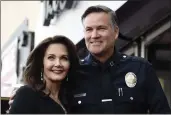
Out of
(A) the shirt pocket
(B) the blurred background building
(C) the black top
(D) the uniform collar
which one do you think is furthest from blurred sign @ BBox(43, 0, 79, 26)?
(C) the black top

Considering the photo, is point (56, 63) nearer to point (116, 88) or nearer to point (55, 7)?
point (116, 88)

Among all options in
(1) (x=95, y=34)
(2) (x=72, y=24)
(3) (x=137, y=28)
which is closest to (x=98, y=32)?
(1) (x=95, y=34)

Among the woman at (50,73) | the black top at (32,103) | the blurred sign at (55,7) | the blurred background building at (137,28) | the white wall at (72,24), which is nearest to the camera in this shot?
the black top at (32,103)

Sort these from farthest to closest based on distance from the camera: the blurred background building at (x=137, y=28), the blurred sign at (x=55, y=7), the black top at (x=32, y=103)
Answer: the blurred sign at (x=55, y=7) < the blurred background building at (x=137, y=28) < the black top at (x=32, y=103)

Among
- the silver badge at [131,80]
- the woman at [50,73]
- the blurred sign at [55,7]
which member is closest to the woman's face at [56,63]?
the woman at [50,73]

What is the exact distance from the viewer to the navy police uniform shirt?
7.91ft

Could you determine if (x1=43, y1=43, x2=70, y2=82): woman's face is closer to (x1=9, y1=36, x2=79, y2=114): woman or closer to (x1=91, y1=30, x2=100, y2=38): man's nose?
(x1=9, y1=36, x2=79, y2=114): woman

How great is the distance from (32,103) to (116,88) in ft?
1.76

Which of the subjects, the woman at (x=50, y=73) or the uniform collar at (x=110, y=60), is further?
the uniform collar at (x=110, y=60)

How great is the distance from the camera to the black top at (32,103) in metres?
2.18

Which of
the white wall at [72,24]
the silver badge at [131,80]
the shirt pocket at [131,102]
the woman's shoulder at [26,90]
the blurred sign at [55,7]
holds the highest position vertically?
the blurred sign at [55,7]

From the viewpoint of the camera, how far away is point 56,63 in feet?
7.70

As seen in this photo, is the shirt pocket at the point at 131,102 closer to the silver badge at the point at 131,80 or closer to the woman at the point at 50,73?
the silver badge at the point at 131,80

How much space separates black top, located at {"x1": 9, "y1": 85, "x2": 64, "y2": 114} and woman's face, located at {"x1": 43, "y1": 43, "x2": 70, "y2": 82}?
13 cm
